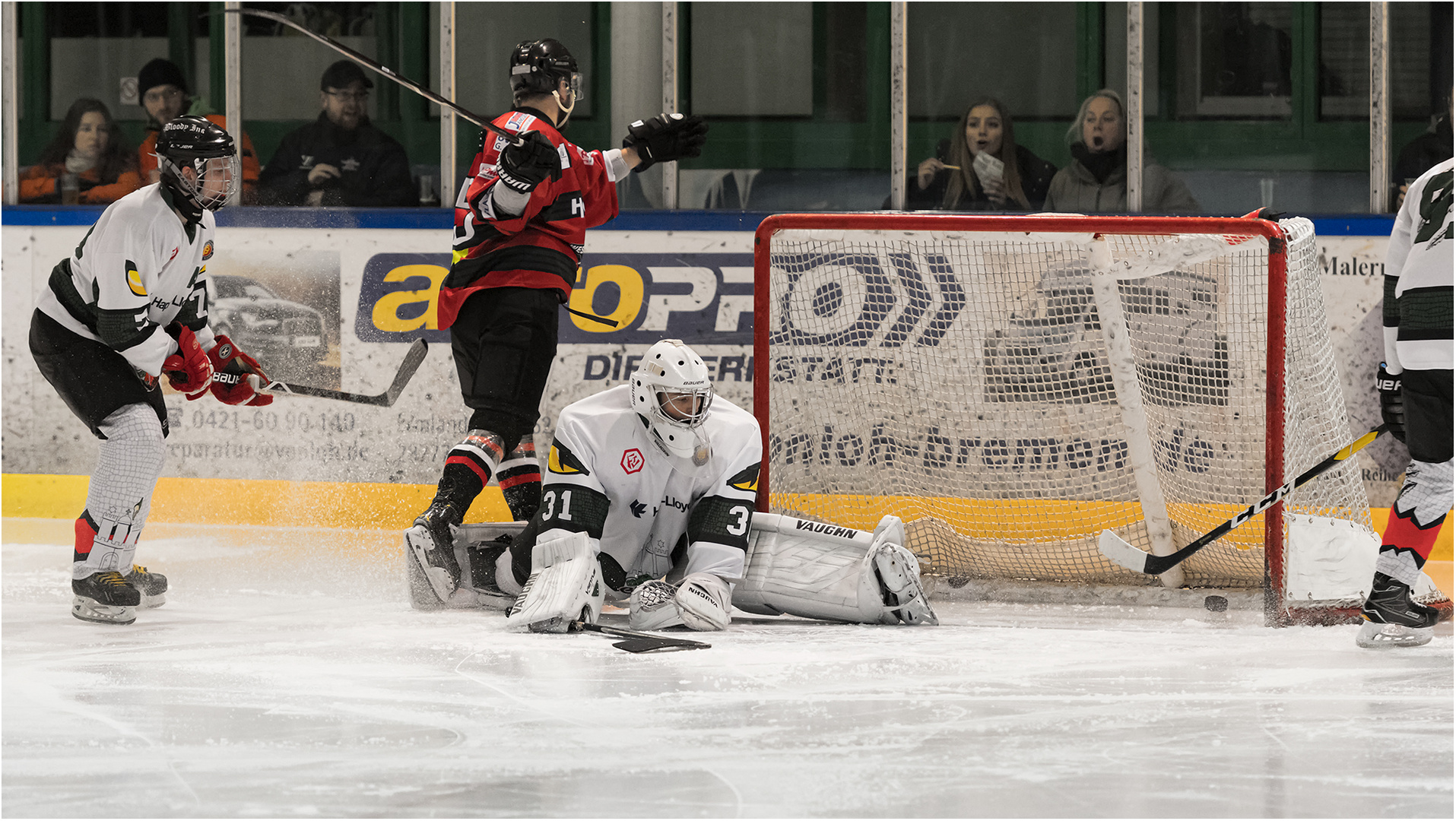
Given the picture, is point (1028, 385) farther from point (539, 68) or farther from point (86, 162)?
point (86, 162)

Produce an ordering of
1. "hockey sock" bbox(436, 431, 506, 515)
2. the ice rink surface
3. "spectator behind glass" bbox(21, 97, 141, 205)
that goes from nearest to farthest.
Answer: the ice rink surface → "hockey sock" bbox(436, 431, 506, 515) → "spectator behind glass" bbox(21, 97, 141, 205)

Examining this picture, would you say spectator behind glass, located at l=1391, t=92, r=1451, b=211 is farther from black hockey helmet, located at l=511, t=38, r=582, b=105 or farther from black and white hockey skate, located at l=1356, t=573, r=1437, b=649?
black hockey helmet, located at l=511, t=38, r=582, b=105

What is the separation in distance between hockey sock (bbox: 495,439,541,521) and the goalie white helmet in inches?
18.6

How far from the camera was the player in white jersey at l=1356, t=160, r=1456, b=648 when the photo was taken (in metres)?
3.09

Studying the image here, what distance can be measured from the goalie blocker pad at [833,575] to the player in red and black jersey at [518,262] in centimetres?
61

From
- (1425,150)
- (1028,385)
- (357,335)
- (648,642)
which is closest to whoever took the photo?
(648,642)

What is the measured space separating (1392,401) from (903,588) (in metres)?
1.07

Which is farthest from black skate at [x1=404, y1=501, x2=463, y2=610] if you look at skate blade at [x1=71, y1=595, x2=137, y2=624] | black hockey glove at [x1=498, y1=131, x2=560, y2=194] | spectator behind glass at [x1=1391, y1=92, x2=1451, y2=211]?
spectator behind glass at [x1=1391, y1=92, x2=1451, y2=211]

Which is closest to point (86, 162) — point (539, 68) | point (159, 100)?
point (159, 100)

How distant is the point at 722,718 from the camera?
2486 mm

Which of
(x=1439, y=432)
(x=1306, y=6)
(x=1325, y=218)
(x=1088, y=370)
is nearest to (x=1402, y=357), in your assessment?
(x=1439, y=432)

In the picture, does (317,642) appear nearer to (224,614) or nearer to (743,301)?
(224,614)

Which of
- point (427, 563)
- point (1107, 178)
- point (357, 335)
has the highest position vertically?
point (1107, 178)

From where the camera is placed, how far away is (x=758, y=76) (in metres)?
5.10
